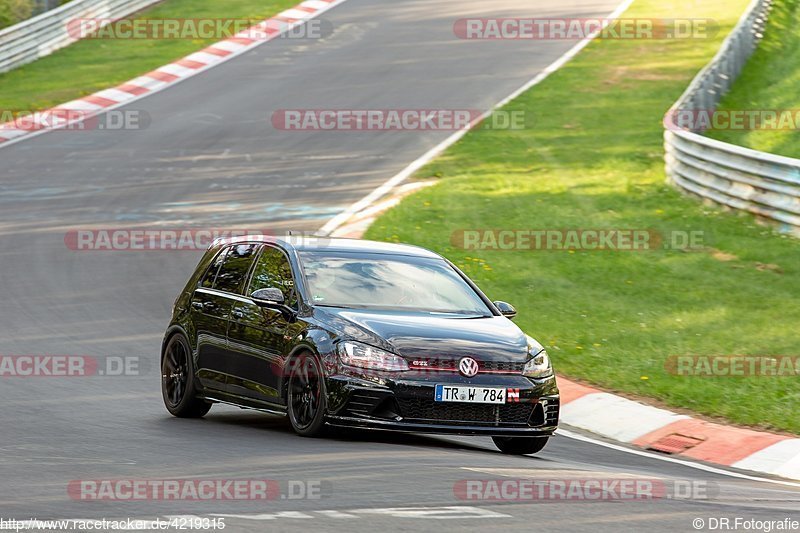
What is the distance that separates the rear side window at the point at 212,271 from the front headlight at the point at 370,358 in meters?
2.47

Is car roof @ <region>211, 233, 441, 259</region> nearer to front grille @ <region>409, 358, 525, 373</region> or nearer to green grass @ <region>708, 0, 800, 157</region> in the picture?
front grille @ <region>409, 358, 525, 373</region>

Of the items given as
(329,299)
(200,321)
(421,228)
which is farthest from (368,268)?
(421,228)

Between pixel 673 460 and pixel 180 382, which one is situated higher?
pixel 180 382

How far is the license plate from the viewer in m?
10.1

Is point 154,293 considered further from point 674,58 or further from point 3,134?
point 674,58

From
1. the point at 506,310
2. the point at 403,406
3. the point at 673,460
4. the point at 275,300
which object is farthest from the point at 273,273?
the point at 673,460

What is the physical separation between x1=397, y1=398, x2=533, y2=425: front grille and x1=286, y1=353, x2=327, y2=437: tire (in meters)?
0.59

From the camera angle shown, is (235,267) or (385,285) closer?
(385,285)

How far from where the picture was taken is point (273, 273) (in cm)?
1158

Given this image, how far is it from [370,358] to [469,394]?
744 millimetres

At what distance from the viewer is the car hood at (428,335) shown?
10188 millimetres

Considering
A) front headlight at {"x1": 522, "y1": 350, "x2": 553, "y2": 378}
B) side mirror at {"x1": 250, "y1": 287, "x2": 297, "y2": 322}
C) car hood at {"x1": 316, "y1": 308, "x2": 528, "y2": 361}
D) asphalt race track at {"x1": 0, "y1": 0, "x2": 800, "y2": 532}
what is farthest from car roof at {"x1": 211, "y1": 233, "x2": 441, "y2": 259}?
front headlight at {"x1": 522, "y1": 350, "x2": 553, "y2": 378}

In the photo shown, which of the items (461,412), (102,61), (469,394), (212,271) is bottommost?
(102,61)

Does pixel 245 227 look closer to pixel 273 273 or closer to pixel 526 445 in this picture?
pixel 273 273
